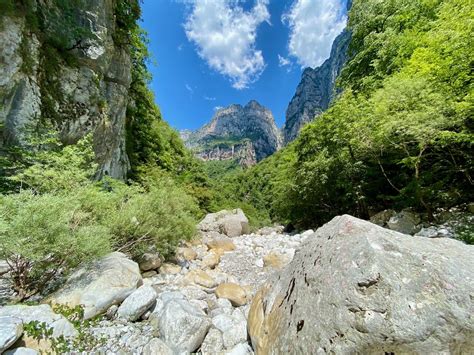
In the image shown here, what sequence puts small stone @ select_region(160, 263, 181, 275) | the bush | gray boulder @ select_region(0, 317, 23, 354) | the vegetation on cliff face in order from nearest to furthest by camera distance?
gray boulder @ select_region(0, 317, 23, 354) < the bush < the vegetation on cliff face < small stone @ select_region(160, 263, 181, 275)

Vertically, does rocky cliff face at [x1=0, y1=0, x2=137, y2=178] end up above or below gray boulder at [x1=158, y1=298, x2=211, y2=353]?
above

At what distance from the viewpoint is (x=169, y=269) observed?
24.1ft

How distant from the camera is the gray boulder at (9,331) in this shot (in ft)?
8.80

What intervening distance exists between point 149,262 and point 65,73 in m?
7.57

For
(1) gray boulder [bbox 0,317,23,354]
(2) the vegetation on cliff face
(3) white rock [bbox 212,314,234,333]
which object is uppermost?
(2) the vegetation on cliff face

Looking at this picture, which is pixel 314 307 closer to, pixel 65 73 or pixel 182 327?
pixel 182 327

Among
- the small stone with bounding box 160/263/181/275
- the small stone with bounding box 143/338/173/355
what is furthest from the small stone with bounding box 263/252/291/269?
the small stone with bounding box 143/338/173/355

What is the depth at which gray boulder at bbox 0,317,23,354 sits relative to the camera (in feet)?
8.80

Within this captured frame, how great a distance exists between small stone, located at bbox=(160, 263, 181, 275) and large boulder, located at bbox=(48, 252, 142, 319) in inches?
87.8

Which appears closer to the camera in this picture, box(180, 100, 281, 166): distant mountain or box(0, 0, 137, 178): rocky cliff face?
box(0, 0, 137, 178): rocky cliff face

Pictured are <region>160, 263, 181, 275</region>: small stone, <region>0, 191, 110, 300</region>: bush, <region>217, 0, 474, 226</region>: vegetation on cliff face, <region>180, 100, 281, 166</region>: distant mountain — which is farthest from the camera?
<region>180, 100, 281, 166</region>: distant mountain

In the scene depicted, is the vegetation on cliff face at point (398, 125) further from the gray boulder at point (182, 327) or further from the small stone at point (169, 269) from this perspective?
the small stone at point (169, 269)

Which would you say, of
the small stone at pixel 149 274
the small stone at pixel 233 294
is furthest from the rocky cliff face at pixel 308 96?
the small stone at pixel 233 294

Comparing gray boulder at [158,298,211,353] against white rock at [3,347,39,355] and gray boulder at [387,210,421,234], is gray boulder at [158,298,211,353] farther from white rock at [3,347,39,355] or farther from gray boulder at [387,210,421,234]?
gray boulder at [387,210,421,234]
